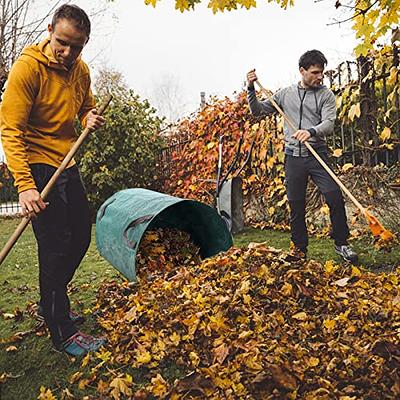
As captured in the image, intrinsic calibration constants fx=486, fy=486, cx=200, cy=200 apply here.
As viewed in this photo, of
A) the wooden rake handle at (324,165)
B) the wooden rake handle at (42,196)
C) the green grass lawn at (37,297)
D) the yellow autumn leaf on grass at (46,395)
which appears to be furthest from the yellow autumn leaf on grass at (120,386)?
the wooden rake handle at (324,165)

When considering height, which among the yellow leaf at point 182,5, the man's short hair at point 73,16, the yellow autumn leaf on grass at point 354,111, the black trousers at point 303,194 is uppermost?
the yellow leaf at point 182,5

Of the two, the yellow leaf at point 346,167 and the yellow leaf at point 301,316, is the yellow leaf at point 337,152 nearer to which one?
the yellow leaf at point 346,167

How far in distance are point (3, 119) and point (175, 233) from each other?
6.25ft

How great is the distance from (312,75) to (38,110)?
2.38 meters

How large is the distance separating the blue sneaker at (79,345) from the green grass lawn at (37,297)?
41mm

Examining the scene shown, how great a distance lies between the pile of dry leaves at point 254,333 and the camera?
2.02 m

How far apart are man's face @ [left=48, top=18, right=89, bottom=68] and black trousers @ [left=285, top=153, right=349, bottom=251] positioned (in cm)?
222

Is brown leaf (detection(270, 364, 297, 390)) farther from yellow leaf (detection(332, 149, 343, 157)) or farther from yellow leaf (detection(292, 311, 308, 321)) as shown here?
yellow leaf (detection(332, 149, 343, 157))

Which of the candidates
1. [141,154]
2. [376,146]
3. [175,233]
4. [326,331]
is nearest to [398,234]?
[376,146]

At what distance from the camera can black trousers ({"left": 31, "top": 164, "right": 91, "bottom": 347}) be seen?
7.97 ft

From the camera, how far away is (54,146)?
8.14 ft

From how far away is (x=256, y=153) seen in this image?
6527mm

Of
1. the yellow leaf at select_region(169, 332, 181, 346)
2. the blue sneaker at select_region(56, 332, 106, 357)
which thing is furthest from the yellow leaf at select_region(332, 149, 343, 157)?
the blue sneaker at select_region(56, 332, 106, 357)

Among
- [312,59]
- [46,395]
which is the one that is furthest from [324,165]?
[46,395]
